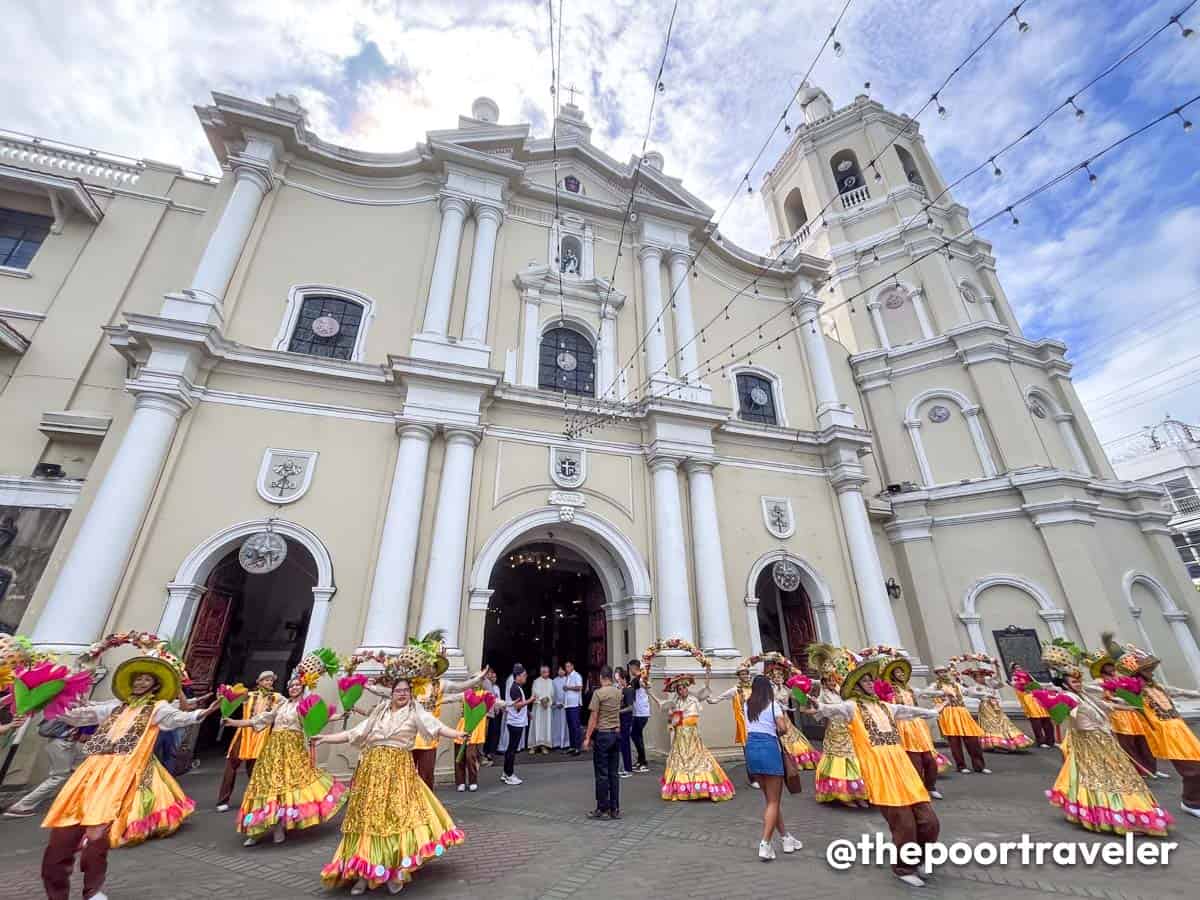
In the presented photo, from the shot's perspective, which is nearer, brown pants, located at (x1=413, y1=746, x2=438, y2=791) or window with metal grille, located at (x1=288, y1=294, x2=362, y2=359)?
brown pants, located at (x1=413, y1=746, x2=438, y2=791)

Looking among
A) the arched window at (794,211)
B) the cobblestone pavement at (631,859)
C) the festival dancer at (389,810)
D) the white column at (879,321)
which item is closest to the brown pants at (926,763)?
the cobblestone pavement at (631,859)

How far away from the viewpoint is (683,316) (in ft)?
47.1

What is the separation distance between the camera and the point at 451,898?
3930mm

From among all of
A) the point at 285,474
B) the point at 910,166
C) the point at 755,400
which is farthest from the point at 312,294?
the point at 910,166

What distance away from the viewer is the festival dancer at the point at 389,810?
13.0ft

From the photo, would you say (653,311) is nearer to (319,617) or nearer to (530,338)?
(530,338)

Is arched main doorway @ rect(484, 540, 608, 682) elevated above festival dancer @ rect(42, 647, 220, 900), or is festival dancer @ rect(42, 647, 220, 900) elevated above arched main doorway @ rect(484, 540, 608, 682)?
arched main doorway @ rect(484, 540, 608, 682)

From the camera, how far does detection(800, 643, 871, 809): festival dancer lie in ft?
17.3

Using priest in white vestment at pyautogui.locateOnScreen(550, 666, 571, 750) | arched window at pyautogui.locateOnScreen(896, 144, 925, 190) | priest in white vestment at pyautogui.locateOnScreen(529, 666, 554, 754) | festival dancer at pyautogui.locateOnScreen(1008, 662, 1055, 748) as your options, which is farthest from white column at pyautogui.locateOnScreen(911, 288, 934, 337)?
priest in white vestment at pyautogui.locateOnScreen(529, 666, 554, 754)

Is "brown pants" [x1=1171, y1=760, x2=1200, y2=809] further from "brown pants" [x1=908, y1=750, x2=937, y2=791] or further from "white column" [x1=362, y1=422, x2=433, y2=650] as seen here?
"white column" [x1=362, y1=422, x2=433, y2=650]

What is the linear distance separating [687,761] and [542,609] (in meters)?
9.91

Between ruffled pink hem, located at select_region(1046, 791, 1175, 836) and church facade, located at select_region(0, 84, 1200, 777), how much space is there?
17.8 feet

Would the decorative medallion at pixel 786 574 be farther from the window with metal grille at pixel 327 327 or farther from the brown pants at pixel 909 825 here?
the window with metal grille at pixel 327 327

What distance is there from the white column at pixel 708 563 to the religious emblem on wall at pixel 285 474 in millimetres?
7721
